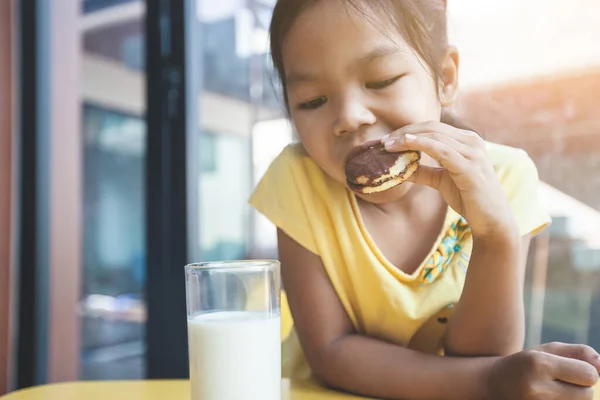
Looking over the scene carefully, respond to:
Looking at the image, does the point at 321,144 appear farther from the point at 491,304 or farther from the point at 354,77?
the point at 491,304

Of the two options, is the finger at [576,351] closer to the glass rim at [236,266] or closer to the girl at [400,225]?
the girl at [400,225]

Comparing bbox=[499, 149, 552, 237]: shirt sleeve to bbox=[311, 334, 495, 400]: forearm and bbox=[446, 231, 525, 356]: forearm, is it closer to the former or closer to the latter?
bbox=[446, 231, 525, 356]: forearm

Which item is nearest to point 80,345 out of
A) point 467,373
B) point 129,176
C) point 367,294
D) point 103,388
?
point 129,176

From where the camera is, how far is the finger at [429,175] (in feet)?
2.44

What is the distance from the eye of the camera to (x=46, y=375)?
2180 millimetres

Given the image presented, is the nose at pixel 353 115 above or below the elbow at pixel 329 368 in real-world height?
above

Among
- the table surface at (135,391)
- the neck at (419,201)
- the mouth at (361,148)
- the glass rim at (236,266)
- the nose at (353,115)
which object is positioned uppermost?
the nose at (353,115)

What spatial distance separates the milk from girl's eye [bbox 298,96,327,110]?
32 centimetres

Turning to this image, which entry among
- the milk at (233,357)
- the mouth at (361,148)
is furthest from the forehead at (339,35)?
the milk at (233,357)

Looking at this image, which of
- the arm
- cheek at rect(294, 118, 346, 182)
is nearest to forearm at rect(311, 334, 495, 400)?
the arm

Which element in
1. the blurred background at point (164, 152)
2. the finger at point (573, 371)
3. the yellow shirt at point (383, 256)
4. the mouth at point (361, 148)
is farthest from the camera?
the blurred background at point (164, 152)

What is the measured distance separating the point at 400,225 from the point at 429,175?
6.1 inches

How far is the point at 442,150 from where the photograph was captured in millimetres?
686

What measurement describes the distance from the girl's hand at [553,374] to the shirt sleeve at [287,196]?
339mm
